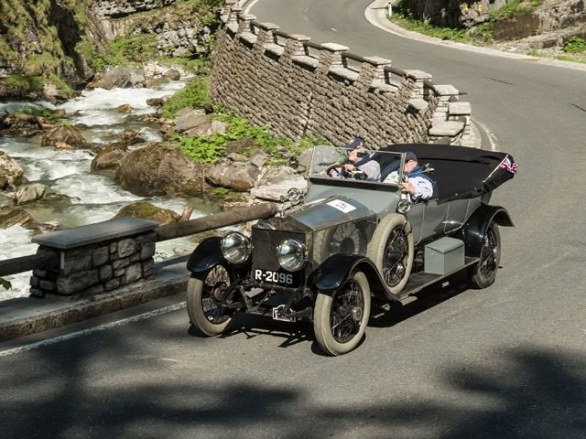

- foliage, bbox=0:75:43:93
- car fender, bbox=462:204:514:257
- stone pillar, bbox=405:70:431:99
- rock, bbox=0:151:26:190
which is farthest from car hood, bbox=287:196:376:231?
foliage, bbox=0:75:43:93

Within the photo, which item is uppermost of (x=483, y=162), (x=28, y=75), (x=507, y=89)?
(x=483, y=162)

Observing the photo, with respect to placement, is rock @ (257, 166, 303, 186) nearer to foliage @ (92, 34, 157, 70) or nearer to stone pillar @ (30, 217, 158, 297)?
stone pillar @ (30, 217, 158, 297)

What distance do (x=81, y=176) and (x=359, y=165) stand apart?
18107mm

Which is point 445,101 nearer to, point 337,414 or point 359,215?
point 359,215

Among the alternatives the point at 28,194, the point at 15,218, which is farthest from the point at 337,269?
the point at 28,194

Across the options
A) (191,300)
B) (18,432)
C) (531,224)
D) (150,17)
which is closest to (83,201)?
(531,224)

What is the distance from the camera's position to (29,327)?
33.0 feet

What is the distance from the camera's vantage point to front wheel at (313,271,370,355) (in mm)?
8930

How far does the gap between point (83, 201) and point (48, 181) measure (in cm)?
236

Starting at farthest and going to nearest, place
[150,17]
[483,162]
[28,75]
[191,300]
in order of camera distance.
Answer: [150,17] < [28,75] < [483,162] < [191,300]

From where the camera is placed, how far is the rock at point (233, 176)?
25422mm

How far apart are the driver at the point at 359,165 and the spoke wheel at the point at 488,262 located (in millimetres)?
1626

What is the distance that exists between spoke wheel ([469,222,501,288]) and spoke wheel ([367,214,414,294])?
1.26 metres

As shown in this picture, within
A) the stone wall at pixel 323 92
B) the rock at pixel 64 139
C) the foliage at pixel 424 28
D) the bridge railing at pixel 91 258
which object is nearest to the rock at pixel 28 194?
the rock at pixel 64 139
